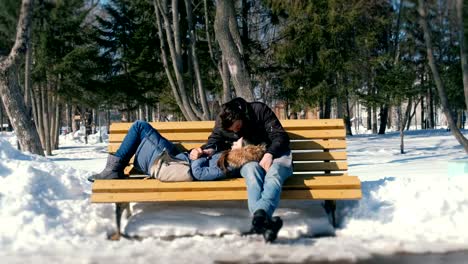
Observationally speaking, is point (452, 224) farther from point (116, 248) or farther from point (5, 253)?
point (5, 253)

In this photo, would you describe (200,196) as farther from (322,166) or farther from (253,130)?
(322,166)

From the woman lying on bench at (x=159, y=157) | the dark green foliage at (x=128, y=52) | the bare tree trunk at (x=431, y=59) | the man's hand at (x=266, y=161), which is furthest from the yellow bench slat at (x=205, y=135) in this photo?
the dark green foliage at (x=128, y=52)

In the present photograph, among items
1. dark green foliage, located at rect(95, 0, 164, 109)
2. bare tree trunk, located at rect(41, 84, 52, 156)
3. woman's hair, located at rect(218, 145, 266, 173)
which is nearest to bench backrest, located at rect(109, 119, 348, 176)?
woman's hair, located at rect(218, 145, 266, 173)

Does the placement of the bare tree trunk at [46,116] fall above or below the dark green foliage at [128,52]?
below

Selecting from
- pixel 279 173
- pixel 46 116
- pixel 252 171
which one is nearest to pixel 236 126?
pixel 252 171

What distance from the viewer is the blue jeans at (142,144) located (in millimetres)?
5285

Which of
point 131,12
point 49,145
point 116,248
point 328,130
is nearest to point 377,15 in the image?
point 131,12

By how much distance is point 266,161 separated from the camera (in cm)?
501

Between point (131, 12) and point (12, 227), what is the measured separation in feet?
76.6

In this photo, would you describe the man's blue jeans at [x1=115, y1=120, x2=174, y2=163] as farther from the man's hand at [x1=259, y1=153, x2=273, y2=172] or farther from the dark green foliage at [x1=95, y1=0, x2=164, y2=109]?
the dark green foliage at [x1=95, y1=0, x2=164, y2=109]

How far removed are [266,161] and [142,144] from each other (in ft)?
4.19

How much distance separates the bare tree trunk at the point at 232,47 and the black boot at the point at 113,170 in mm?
3717

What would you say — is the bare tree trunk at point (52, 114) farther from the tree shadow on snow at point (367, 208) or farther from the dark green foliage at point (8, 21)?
the tree shadow on snow at point (367, 208)

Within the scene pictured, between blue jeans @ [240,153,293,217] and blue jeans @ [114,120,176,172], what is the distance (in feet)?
3.09
